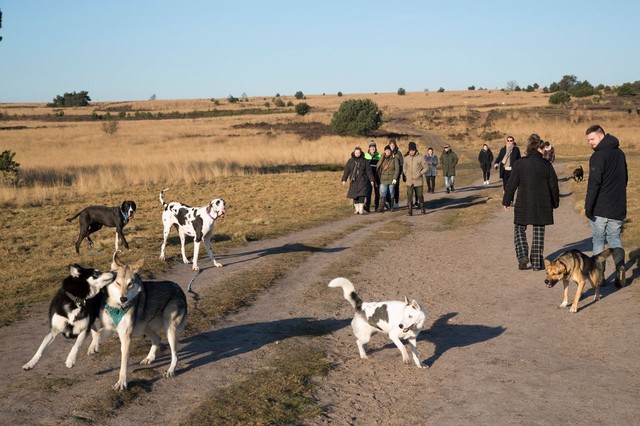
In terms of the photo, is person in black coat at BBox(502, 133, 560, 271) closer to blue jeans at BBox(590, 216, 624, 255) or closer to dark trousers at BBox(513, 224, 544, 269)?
dark trousers at BBox(513, 224, 544, 269)

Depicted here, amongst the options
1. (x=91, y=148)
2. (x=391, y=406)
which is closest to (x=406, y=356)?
(x=391, y=406)

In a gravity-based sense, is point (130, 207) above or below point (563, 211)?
above

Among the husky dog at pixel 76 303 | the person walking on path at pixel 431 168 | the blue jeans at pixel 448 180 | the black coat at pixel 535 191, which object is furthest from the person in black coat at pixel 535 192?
the person walking on path at pixel 431 168

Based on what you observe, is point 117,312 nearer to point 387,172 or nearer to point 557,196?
point 557,196

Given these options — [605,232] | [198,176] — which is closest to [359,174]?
[605,232]

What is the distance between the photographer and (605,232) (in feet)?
36.4

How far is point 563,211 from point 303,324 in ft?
46.3

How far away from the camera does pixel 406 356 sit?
7.86 metres

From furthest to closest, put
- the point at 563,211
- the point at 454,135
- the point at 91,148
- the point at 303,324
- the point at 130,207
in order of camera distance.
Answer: the point at 454,135, the point at 91,148, the point at 563,211, the point at 130,207, the point at 303,324

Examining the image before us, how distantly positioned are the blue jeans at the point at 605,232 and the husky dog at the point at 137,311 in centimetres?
681

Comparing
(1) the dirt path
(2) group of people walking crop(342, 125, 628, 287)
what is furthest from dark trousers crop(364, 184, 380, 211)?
(2) group of people walking crop(342, 125, 628, 287)

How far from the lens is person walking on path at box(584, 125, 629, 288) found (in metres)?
10.8

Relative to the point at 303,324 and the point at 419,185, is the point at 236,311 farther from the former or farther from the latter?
the point at 419,185

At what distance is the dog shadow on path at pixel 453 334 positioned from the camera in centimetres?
871
